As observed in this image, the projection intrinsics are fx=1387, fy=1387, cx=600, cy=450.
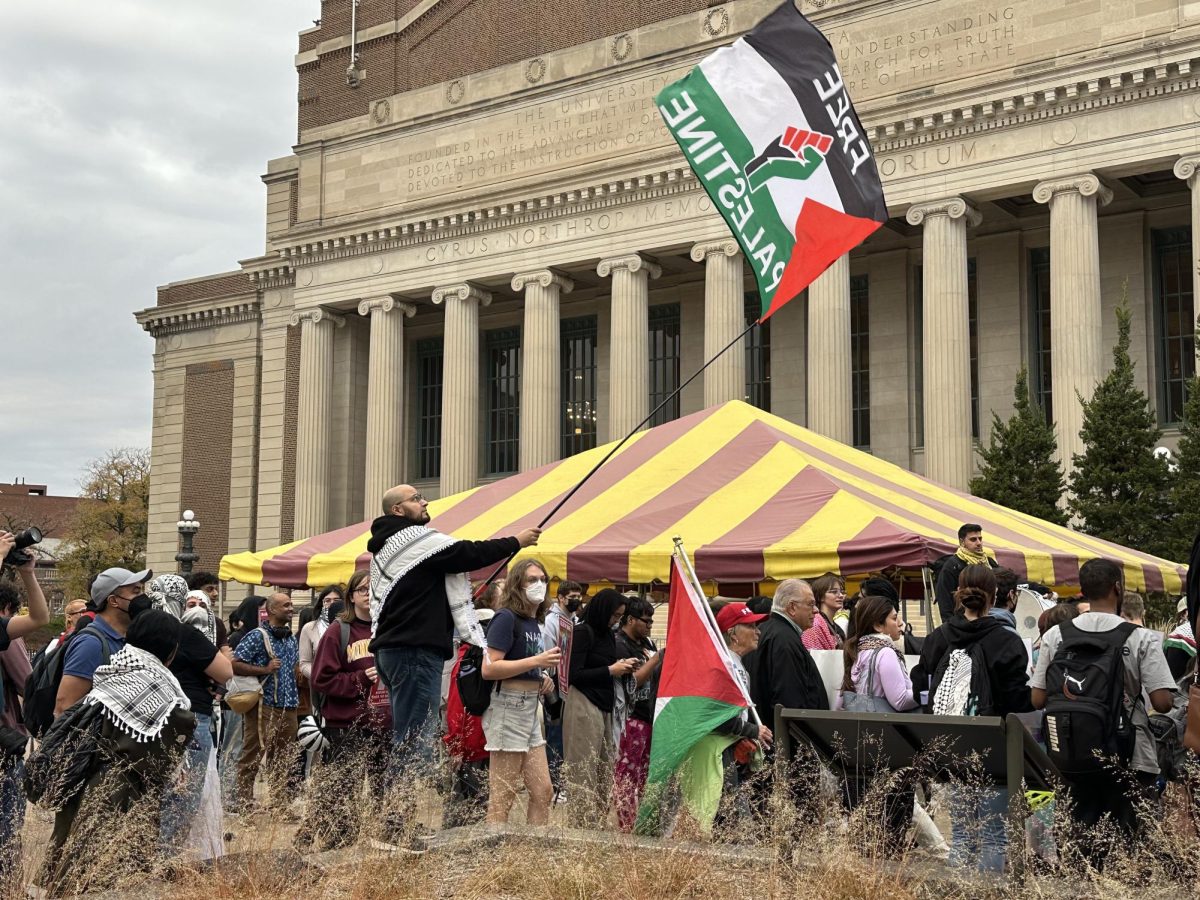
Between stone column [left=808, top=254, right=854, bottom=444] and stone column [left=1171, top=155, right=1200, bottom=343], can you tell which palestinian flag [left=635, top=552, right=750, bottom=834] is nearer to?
stone column [left=1171, top=155, right=1200, bottom=343]

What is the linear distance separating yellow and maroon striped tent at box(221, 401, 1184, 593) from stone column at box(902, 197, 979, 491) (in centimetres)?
1647

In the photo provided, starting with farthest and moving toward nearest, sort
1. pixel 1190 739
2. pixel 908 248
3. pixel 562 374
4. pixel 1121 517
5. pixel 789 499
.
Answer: pixel 562 374 < pixel 908 248 < pixel 1121 517 < pixel 789 499 < pixel 1190 739

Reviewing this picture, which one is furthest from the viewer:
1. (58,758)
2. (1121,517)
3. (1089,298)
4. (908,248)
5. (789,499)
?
(908,248)

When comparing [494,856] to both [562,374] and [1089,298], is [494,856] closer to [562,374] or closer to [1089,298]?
[1089,298]

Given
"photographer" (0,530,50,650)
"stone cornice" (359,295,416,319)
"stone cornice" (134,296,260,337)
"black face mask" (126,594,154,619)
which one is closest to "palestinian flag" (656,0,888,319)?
"black face mask" (126,594,154,619)

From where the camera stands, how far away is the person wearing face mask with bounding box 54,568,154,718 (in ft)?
22.9

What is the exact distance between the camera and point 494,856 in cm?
720

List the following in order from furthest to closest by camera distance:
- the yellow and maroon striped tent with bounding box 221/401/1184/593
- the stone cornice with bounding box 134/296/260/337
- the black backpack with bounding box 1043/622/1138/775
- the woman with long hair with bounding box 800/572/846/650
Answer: the stone cornice with bounding box 134/296/260/337 < the yellow and maroon striped tent with bounding box 221/401/1184/593 < the woman with long hair with bounding box 800/572/846/650 < the black backpack with bounding box 1043/622/1138/775

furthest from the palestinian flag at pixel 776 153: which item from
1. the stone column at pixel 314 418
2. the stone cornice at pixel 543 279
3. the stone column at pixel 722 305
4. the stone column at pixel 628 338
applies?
the stone column at pixel 314 418

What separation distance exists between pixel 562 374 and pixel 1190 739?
1516 inches

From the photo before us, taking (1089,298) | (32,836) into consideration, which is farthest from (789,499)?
(1089,298)

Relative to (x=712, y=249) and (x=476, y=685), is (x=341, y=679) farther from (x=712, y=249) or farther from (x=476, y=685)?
(x=712, y=249)

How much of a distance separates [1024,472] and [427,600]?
22135mm

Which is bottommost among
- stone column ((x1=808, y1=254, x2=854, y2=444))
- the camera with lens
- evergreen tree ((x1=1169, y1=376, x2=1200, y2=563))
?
the camera with lens
